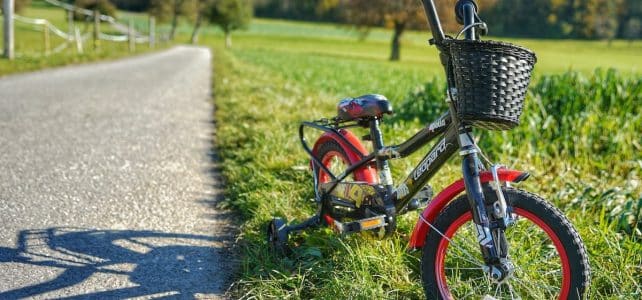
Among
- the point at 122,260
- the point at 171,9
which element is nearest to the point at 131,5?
the point at 171,9

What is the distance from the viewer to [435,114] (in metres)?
8.10

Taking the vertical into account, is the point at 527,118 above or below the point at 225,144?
above

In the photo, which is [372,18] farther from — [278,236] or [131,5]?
[131,5]

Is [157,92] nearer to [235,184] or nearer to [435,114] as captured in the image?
[435,114]

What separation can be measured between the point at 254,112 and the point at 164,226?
4126mm

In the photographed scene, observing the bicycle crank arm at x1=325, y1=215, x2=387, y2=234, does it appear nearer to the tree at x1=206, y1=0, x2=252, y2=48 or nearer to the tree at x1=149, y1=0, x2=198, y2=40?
the tree at x1=149, y1=0, x2=198, y2=40

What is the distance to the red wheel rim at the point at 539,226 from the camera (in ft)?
7.59

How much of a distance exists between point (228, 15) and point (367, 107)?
73.5 metres

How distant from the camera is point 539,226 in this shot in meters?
2.37

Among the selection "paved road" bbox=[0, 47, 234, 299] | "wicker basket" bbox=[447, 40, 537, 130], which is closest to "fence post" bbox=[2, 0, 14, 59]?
"paved road" bbox=[0, 47, 234, 299]

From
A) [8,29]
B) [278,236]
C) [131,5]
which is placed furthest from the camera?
[131,5]

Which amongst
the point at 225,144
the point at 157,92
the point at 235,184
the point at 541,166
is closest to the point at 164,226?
the point at 235,184

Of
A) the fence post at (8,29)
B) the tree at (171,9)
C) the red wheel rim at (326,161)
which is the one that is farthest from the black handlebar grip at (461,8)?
the tree at (171,9)

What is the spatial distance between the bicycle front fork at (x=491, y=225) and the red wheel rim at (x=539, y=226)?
71 millimetres
